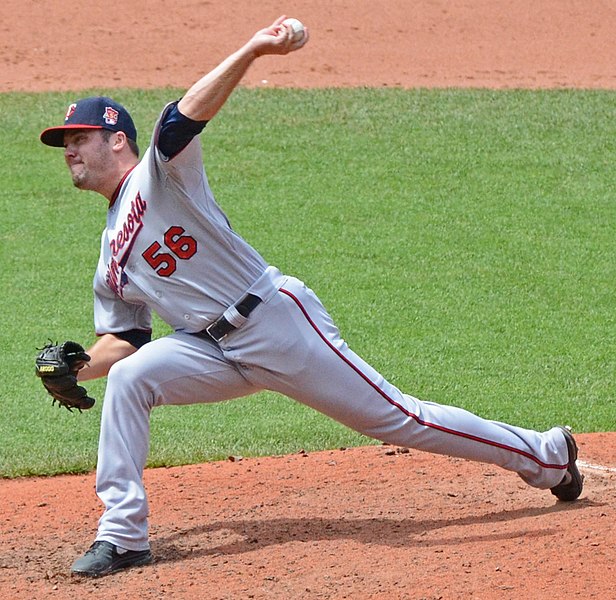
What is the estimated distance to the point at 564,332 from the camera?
721 cm

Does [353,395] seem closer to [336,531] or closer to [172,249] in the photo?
[336,531]

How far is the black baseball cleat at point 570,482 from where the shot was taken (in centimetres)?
431

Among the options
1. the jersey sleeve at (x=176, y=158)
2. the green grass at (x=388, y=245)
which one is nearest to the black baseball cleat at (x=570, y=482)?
the green grass at (x=388, y=245)

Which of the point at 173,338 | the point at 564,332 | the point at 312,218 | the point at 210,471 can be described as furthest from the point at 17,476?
the point at 312,218

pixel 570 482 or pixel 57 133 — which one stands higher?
pixel 57 133

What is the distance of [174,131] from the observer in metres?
3.71

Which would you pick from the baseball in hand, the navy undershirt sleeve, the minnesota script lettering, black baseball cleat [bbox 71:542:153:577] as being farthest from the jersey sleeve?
black baseball cleat [bbox 71:542:153:577]

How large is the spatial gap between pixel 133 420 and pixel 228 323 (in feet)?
1.43

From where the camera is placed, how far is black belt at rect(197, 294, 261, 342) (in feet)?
12.7

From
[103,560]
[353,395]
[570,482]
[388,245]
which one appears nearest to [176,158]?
[353,395]

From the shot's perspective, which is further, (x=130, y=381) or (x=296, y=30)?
(x=130, y=381)

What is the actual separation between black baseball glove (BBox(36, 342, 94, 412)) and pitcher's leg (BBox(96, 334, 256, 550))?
23cm

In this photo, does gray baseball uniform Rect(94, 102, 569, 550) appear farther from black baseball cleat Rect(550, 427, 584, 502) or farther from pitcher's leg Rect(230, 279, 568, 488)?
black baseball cleat Rect(550, 427, 584, 502)

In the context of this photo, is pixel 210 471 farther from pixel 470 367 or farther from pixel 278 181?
pixel 278 181
